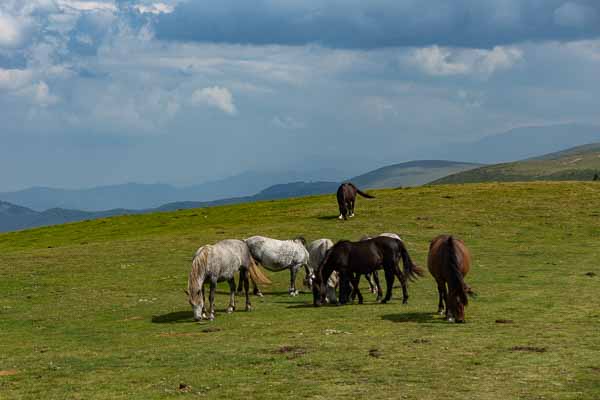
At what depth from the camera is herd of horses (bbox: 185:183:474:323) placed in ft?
72.5

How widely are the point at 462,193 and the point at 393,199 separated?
740 cm

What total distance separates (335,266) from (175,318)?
6.01 metres

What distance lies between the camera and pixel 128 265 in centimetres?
4056

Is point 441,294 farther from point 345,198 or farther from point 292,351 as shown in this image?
point 345,198

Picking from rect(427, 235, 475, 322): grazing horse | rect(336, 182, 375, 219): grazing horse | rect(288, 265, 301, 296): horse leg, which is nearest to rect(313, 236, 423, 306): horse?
rect(427, 235, 475, 322): grazing horse

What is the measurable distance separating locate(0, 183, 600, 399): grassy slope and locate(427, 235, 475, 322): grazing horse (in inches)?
26.0

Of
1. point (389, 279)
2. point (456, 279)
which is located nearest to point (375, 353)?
point (456, 279)

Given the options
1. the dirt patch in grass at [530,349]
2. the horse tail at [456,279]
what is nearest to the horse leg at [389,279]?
the horse tail at [456,279]

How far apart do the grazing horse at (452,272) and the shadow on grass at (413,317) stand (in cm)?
74

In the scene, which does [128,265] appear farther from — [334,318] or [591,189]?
[591,189]

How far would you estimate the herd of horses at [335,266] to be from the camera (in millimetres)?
22094

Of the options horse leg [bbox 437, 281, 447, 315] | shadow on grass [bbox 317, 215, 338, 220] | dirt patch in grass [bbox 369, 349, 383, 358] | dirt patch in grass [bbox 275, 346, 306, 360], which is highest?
shadow on grass [bbox 317, 215, 338, 220]

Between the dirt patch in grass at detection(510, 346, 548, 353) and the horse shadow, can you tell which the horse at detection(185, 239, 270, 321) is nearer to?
the dirt patch in grass at detection(510, 346, 548, 353)

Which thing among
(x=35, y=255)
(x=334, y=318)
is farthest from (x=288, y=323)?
(x=35, y=255)
